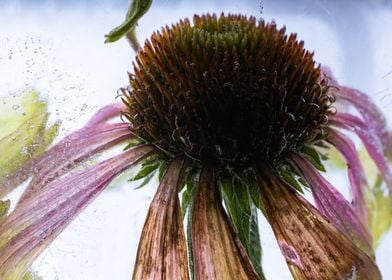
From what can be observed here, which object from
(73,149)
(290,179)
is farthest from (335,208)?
(73,149)

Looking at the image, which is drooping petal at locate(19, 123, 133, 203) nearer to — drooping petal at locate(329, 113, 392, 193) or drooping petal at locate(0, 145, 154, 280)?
drooping petal at locate(0, 145, 154, 280)

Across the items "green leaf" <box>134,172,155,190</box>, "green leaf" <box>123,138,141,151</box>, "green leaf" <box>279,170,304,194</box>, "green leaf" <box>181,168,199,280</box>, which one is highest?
"green leaf" <box>123,138,141,151</box>

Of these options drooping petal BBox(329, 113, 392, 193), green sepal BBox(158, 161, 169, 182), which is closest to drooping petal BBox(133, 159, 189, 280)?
green sepal BBox(158, 161, 169, 182)

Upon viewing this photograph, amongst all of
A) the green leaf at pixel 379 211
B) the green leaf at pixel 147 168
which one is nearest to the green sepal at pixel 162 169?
the green leaf at pixel 147 168

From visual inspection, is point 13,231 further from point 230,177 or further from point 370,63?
point 370,63

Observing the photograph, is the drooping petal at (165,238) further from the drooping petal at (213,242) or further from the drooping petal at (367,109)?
the drooping petal at (367,109)

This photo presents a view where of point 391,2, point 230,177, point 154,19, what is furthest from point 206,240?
point 391,2

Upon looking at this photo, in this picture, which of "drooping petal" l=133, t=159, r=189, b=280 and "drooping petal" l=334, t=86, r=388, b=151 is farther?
"drooping petal" l=334, t=86, r=388, b=151
